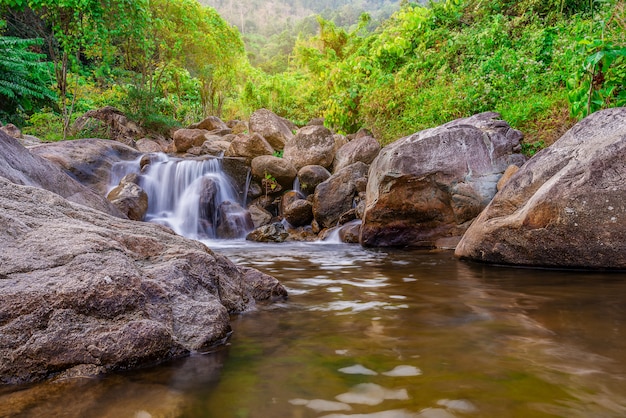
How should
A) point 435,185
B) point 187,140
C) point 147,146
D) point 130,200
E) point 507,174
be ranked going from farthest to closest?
point 147,146
point 187,140
point 130,200
point 435,185
point 507,174

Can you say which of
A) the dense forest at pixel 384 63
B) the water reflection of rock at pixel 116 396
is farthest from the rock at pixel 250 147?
the water reflection of rock at pixel 116 396

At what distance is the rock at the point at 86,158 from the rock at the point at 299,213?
172 inches

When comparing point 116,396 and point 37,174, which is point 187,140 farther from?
point 116,396

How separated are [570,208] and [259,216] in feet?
25.2

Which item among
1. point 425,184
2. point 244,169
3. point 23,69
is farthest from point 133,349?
point 23,69

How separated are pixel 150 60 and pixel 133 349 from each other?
698 inches

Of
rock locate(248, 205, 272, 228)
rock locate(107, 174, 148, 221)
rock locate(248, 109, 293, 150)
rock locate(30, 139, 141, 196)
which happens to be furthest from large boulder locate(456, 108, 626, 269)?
rock locate(248, 109, 293, 150)

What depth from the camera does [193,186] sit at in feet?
36.6

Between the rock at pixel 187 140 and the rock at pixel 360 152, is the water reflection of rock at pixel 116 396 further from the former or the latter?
the rock at pixel 187 140

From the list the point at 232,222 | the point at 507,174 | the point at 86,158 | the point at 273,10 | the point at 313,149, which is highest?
the point at 273,10

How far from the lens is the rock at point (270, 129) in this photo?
1427cm

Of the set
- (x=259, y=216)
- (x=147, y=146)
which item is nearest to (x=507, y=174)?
(x=259, y=216)

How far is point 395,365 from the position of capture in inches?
87.7

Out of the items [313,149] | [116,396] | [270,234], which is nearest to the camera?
[116,396]
